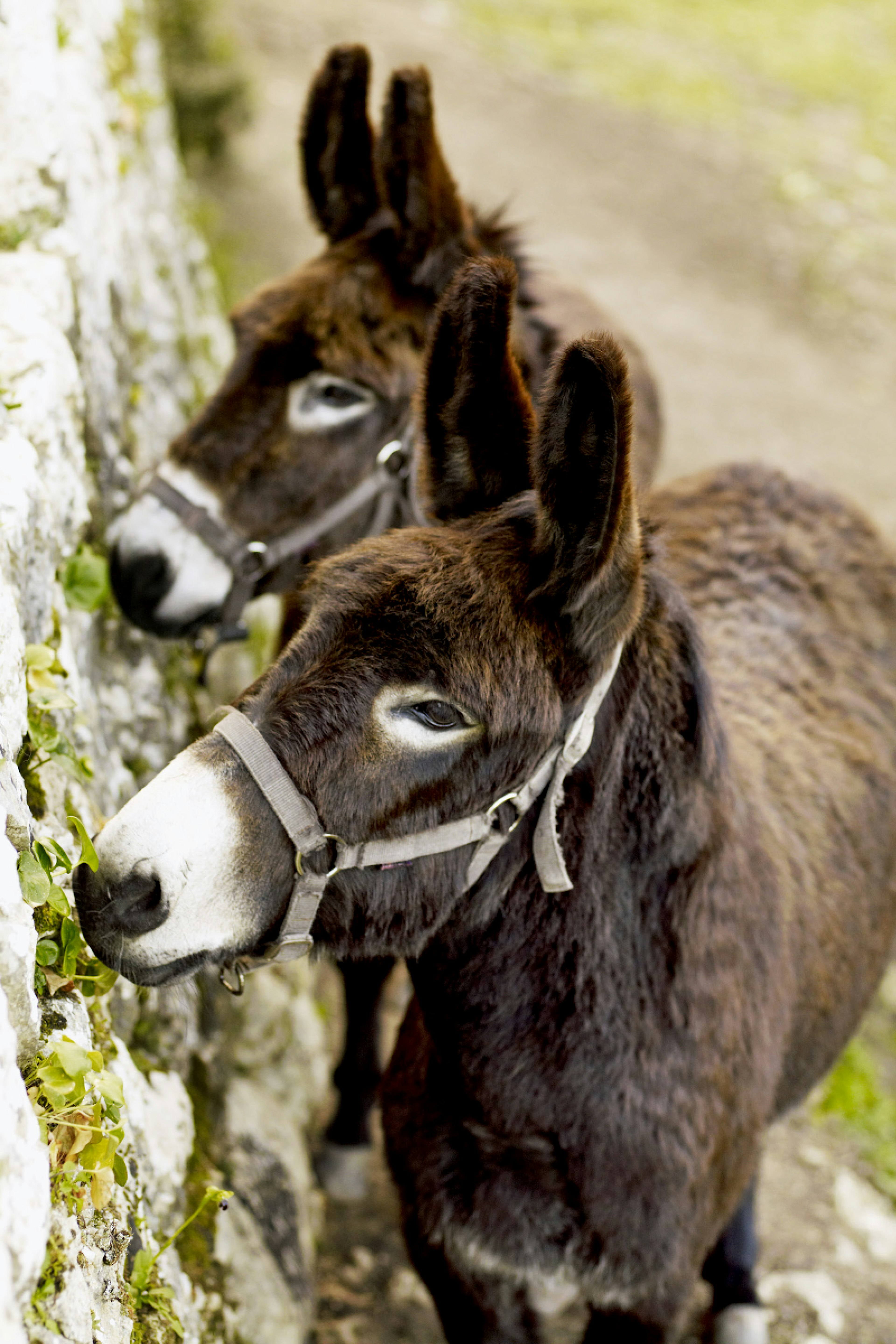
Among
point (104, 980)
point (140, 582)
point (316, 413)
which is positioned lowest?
point (104, 980)

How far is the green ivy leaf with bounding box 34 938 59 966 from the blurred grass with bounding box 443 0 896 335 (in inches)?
364

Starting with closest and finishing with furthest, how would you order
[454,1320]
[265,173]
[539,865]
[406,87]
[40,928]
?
[40,928], [539,865], [454,1320], [406,87], [265,173]

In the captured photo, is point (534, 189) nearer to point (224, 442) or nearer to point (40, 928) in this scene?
point (224, 442)

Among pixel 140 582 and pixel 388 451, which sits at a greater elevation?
pixel 388 451

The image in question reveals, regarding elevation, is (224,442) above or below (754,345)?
above

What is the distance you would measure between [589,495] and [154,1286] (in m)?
1.53

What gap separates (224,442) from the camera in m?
2.94

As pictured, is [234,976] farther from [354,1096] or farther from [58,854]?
[354,1096]

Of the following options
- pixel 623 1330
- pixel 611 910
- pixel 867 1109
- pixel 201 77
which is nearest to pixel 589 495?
pixel 611 910

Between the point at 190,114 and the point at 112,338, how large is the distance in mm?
5661

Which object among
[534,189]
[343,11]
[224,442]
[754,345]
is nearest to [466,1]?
[343,11]

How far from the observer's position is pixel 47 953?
1.70m

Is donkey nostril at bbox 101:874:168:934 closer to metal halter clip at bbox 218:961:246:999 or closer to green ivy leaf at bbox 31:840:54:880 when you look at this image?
green ivy leaf at bbox 31:840:54:880

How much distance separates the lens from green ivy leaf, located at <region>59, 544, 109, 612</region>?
246cm
